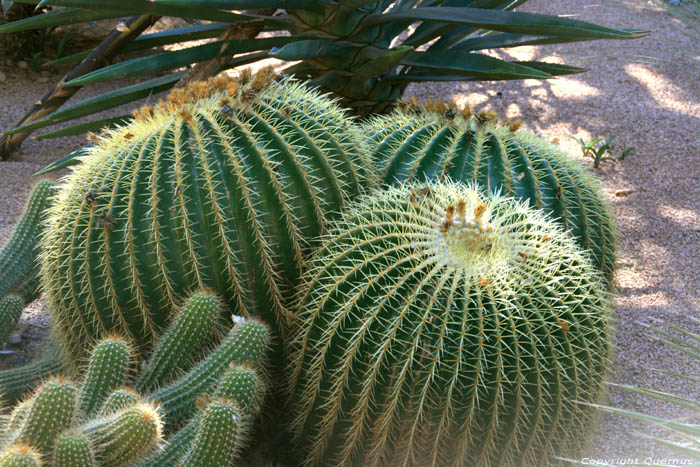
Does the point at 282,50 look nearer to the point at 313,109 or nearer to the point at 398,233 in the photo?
the point at 313,109

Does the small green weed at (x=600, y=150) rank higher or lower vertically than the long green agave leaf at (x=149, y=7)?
lower

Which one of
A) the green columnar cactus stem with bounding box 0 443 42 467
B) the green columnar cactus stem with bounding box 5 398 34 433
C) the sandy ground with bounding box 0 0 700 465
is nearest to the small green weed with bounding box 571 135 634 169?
the sandy ground with bounding box 0 0 700 465

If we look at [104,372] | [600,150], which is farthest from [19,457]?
[600,150]

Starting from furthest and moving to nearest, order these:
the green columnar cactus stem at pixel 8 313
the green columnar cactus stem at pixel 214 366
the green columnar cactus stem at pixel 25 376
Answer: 1. the green columnar cactus stem at pixel 8 313
2. the green columnar cactus stem at pixel 25 376
3. the green columnar cactus stem at pixel 214 366

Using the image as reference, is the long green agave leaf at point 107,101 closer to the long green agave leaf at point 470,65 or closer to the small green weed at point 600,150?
the long green agave leaf at point 470,65

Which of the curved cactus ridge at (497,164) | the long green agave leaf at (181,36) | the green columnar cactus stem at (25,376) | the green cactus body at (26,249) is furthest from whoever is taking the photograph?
the long green agave leaf at (181,36)

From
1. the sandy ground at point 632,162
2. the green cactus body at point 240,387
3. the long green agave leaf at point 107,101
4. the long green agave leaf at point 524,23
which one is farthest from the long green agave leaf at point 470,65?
the green cactus body at point 240,387
